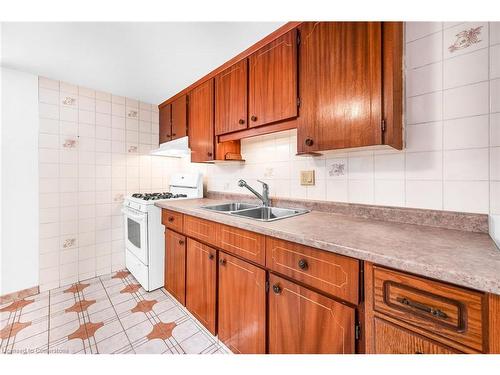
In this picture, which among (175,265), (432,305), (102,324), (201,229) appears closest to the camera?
(432,305)

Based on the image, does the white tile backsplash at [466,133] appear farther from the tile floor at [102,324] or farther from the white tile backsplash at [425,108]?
the tile floor at [102,324]

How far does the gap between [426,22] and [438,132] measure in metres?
0.56

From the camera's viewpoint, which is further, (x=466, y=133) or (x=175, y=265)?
(x=175, y=265)

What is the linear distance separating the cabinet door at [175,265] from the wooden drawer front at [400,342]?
1333mm

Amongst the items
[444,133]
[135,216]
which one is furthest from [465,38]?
[135,216]

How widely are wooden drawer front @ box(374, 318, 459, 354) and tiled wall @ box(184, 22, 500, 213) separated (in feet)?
2.20

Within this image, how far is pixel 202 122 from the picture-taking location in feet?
6.48

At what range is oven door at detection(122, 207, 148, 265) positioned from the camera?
1912mm

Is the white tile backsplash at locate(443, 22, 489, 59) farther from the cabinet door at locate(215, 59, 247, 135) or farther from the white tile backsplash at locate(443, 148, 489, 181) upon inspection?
the cabinet door at locate(215, 59, 247, 135)

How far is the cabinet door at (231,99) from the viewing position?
5.18 ft

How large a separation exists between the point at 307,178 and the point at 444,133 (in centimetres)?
75

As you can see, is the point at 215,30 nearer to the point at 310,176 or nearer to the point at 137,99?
the point at 310,176

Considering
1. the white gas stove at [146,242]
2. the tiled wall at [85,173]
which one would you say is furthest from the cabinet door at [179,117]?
the white gas stove at [146,242]

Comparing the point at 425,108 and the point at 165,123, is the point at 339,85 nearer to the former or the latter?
the point at 425,108
